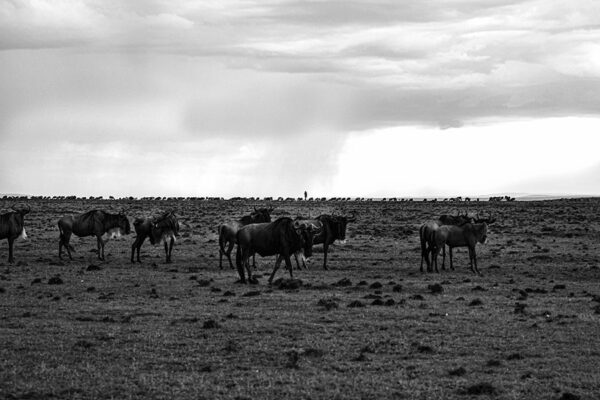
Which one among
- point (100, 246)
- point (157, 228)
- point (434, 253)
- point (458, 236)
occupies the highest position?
point (157, 228)

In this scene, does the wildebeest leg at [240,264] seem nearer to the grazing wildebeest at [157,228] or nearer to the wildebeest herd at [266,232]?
the wildebeest herd at [266,232]

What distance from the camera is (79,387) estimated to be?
11797mm

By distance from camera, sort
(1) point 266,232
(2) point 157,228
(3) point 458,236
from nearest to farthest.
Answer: (1) point 266,232
(3) point 458,236
(2) point 157,228

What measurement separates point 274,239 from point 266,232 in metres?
0.36

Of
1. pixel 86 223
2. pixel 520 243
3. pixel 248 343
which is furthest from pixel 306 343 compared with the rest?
pixel 520 243

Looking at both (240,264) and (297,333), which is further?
(240,264)

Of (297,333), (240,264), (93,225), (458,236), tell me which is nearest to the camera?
(297,333)

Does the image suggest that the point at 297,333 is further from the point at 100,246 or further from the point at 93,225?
the point at 100,246

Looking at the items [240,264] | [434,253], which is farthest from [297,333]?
[434,253]

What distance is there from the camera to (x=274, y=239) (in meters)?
25.6

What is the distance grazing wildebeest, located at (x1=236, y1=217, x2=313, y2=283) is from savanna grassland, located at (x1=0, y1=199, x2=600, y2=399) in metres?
1.11

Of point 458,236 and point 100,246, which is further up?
point 458,236

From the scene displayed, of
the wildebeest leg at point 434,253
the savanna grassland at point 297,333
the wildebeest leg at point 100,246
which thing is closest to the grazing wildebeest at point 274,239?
the savanna grassland at point 297,333

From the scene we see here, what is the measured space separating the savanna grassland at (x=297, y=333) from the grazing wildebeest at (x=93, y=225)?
3340 millimetres
